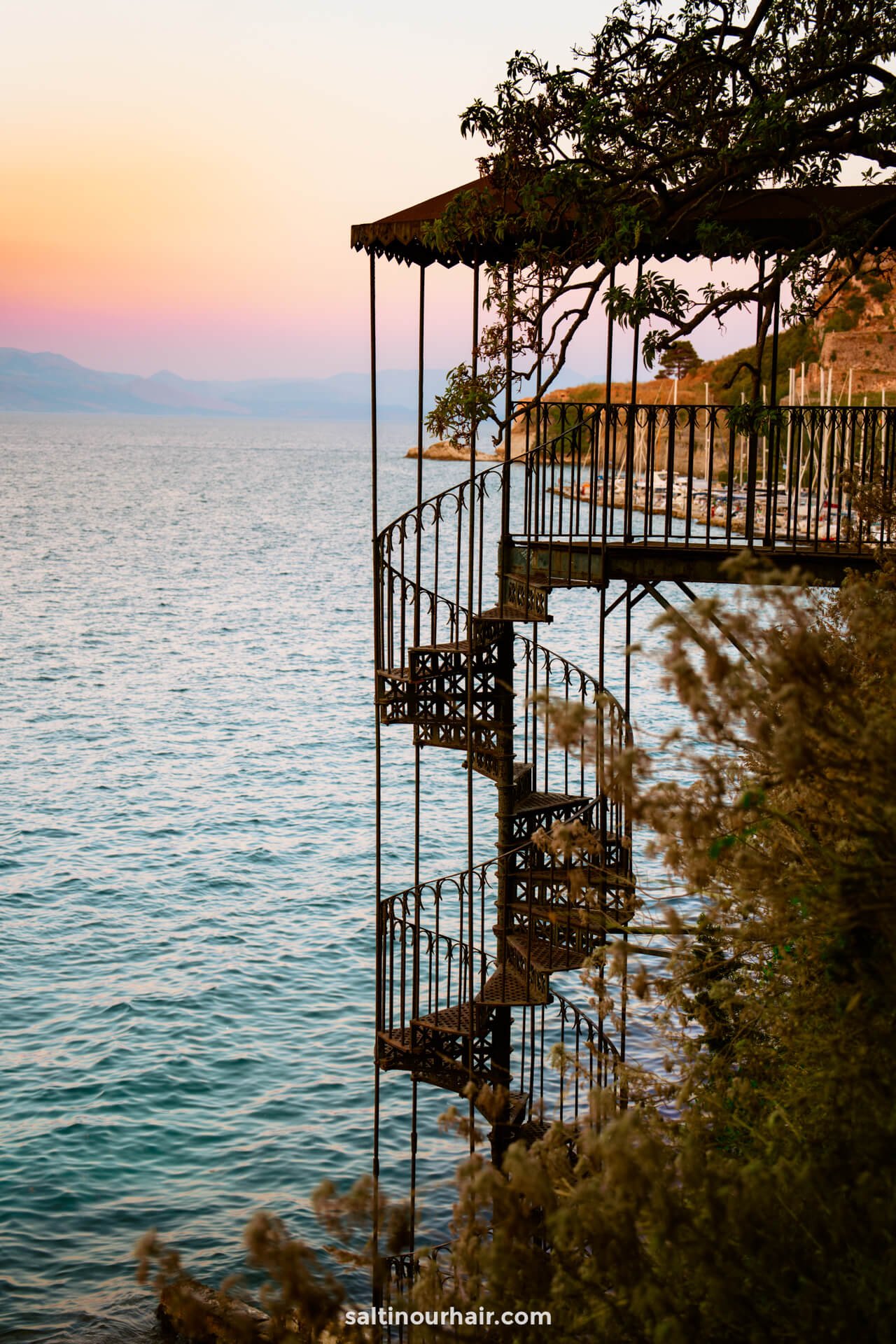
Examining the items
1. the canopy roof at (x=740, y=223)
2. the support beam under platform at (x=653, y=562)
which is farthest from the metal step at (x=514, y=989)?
the canopy roof at (x=740, y=223)

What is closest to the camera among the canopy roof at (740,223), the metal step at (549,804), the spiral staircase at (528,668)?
the spiral staircase at (528,668)

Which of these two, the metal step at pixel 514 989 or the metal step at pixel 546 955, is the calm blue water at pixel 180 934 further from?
the metal step at pixel 514 989

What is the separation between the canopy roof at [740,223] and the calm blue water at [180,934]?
22.5 feet

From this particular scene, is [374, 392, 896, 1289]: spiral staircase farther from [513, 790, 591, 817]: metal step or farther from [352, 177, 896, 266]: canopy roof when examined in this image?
[352, 177, 896, 266]: canopy roof

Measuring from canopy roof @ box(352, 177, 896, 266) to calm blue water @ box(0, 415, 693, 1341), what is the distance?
6.86m

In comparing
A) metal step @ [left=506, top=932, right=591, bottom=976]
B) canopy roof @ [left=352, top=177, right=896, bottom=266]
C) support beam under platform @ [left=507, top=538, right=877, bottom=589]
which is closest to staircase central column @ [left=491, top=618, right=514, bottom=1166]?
metal step @ [left=506, top=932, right=591, bottom=976]

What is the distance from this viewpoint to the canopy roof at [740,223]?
32.9 ft

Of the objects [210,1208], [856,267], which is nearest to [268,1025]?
[210,1208]

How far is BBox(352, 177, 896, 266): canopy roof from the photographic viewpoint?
1003 cm

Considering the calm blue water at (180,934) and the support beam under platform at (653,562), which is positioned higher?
the support beam under platform at (653,562)

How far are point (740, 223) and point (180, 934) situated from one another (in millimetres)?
14649

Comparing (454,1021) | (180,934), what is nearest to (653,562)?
(454,1021)

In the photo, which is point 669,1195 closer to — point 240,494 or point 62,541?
point 62,541

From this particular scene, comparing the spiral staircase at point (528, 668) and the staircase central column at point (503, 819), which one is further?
the staircase central column at point (503, 819)
